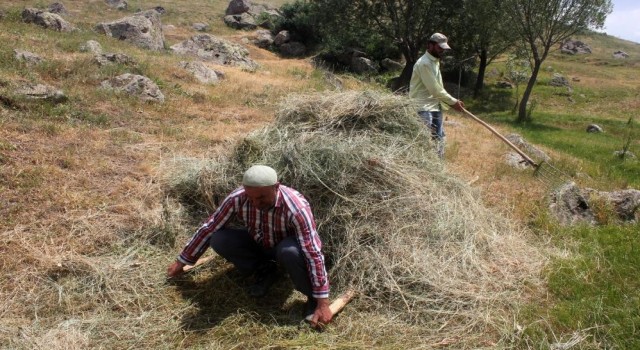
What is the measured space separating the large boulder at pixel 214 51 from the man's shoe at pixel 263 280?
14087 mm

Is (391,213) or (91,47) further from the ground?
(91,47)

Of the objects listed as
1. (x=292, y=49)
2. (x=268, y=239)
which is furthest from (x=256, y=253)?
(x=292, y=49)

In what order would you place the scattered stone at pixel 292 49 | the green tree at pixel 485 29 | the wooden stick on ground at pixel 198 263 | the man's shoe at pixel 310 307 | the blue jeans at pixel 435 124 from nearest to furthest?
1. the man's shoe at pixel 310 307
2. the wooden stick on ground at pixel 198 263
3. the blue jeans at pixel 435 124
4. the green tree at pixel 485 29
5. the scattered stone at pixel 292 49

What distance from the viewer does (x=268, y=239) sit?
3.68 metres

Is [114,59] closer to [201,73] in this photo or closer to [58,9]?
[201,73]

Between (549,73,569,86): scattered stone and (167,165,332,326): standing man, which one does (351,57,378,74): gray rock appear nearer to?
(549,73,569,86): scattered stone

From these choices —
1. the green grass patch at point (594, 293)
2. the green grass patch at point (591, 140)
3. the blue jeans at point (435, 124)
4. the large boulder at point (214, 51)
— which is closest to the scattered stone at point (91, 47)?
the large boulder at point (214, 51)

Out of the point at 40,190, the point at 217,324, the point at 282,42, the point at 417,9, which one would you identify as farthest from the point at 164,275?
the point at 282,42

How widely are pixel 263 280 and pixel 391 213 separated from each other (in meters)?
1.25

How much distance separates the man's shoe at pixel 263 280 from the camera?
3852 mm

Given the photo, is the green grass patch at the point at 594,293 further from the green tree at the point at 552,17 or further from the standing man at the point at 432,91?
the green tree at the point at 552,17

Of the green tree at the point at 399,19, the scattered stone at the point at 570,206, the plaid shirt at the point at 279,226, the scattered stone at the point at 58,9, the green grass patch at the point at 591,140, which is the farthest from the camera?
the scattered stone at the point at 58,9

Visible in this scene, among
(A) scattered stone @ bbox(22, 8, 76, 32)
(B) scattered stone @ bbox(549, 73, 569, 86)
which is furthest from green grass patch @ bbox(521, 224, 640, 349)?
(B) scattered stone @ bbox(549, 73, 569, 86)

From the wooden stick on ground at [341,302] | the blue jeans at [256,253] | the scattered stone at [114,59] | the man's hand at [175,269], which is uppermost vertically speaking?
the scattered stone at [114,59]
